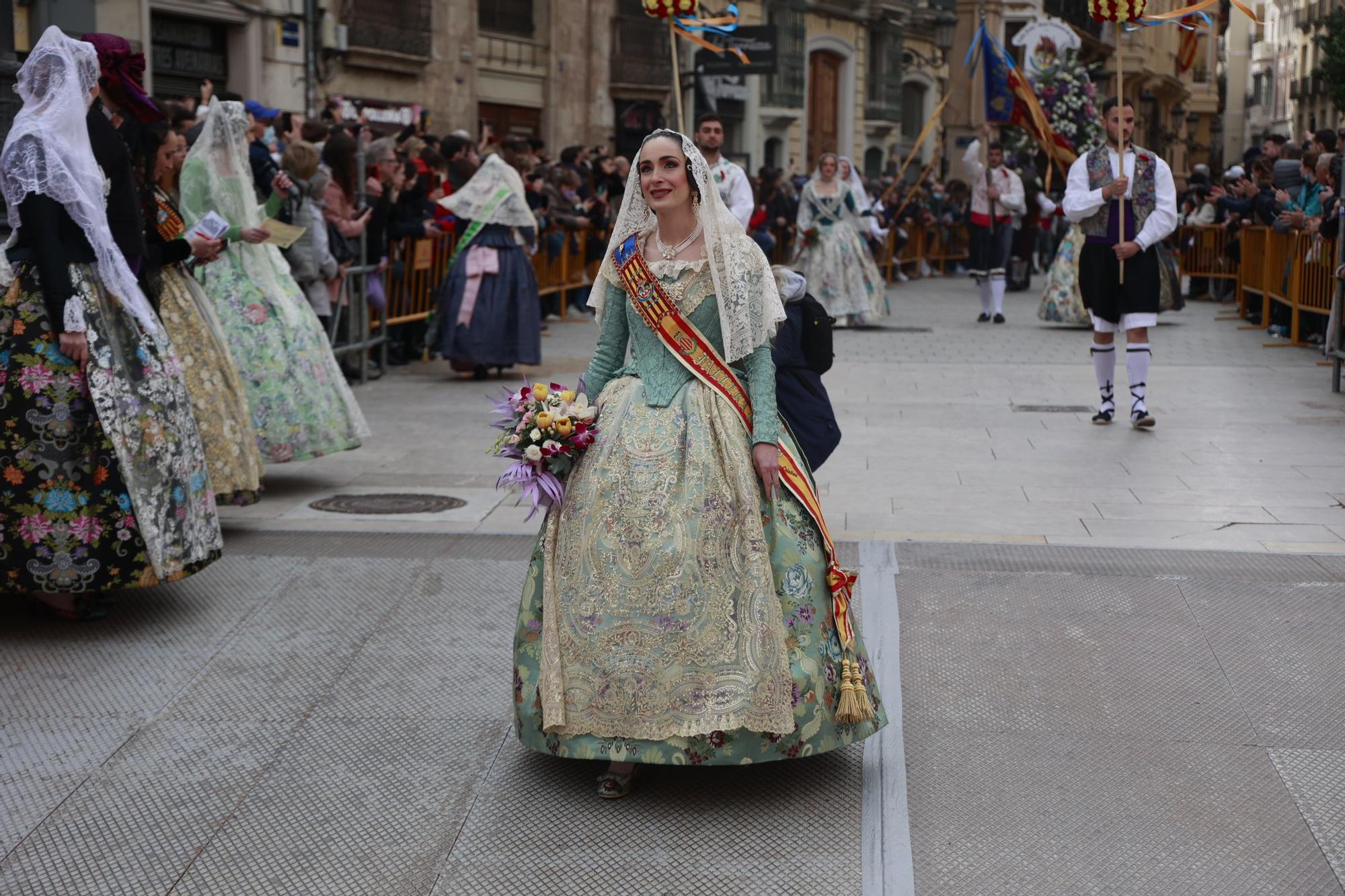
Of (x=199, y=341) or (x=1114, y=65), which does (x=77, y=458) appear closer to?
(x=199, y=341)

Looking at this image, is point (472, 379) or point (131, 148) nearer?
point (131, 148)

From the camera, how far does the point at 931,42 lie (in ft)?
143

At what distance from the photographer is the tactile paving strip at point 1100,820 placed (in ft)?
12.0

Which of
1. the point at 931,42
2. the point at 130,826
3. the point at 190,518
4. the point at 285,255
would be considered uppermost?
the point at 931,42

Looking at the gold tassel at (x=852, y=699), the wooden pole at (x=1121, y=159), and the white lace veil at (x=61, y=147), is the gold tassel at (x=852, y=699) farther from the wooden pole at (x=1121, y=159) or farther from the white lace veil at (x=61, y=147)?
the wooden pole at (x=1121, y=159)

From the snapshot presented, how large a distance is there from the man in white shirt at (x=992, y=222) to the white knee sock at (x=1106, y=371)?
7665 millimetres

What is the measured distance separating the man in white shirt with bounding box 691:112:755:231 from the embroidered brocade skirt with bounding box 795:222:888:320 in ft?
15.4

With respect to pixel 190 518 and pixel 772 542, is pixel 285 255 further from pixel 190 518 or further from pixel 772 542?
pixel 772 542

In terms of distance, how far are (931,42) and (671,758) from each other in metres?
41.8

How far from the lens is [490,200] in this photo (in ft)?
37.6

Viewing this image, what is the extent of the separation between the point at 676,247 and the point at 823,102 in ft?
114

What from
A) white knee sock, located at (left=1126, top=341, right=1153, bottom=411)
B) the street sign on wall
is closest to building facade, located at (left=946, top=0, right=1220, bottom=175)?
the street sign on wall

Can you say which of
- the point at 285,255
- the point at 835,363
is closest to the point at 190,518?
the point at 285,255

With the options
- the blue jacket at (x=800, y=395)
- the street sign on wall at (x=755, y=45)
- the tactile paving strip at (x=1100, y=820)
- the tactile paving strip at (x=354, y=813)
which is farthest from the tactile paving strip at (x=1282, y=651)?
the street sign on wall at (x=755, y=45)
